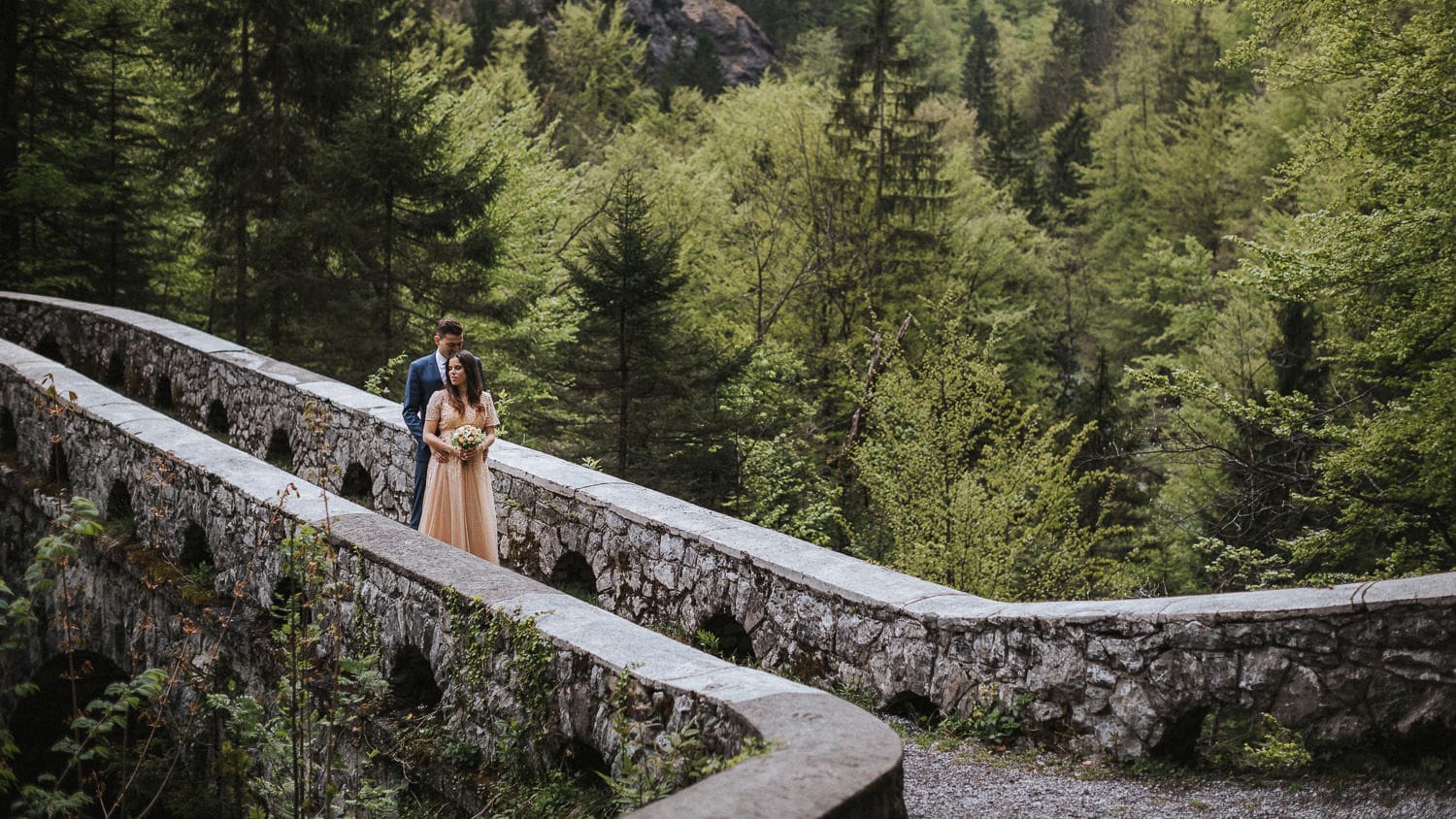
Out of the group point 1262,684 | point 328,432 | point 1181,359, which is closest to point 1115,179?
point 1181,359

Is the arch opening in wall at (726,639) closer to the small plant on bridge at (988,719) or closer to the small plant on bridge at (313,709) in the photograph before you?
the small plant on bridge at (988,719)

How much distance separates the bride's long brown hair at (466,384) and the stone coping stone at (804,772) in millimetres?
4229

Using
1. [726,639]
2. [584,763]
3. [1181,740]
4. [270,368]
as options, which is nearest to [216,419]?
[270,368]

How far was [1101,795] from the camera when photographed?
484 centimetres

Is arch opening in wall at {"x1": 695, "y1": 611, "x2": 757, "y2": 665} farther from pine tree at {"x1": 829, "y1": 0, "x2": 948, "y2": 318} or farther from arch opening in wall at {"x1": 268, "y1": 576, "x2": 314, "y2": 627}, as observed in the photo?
pine tree at {"x1": 829, "y1": 0, "x2": 948, "y2": 318}

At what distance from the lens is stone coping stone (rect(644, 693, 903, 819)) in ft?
9.74

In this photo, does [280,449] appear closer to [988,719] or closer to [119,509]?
[119,509]

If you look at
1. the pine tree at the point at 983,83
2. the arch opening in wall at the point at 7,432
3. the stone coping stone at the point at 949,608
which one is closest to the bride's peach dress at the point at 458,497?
the stone coping stone at the point at 949,608

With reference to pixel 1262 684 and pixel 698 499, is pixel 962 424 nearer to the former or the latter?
pixel 698 499

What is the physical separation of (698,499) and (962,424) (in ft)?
13.8

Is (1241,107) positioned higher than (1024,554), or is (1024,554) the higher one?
(1241,107)

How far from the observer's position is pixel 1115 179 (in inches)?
1613

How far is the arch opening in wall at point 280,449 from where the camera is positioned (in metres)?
11.4

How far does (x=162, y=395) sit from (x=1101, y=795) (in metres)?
12.8
